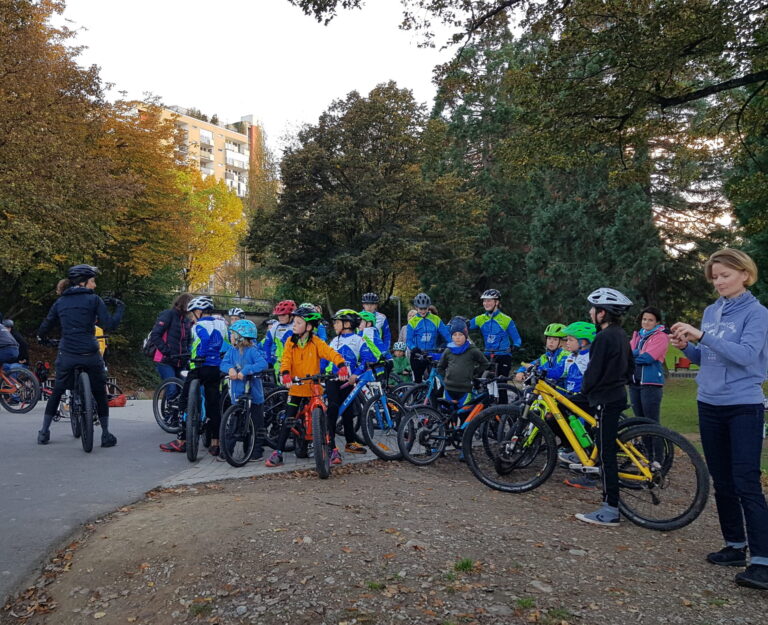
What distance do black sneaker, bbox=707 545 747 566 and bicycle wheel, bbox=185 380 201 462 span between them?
5.36 m

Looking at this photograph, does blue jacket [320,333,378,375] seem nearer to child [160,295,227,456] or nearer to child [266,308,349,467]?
child [266,308,349,467]

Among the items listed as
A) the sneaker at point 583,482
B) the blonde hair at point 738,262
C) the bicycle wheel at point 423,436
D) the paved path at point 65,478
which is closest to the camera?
the blonde hair at point 738,262

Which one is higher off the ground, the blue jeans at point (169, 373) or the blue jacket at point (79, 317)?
the blue jacket at point (79, 317)

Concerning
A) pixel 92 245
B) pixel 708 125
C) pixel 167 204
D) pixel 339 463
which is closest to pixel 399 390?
pixel 339 463

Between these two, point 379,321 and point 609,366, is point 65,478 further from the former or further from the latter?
point 609,366

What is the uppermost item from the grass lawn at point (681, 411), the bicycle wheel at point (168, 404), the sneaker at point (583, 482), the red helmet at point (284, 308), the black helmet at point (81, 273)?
the black helmet at point (81, 273)

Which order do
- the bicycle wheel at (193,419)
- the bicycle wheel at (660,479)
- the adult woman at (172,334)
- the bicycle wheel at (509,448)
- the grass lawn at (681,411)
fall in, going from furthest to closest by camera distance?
the grass lawn at (681,411)
the adult woman at (172,334)
the bicycle wheel at (193,419)
the bicycle wheel at (509,448)
the bicycle wheel at (660,479)

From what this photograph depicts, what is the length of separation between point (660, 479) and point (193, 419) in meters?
4.92

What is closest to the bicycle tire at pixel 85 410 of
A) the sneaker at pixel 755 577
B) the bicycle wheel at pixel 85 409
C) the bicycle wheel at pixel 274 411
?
the bicycle wheel at pixel 85 409

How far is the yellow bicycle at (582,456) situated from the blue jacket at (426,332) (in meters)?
3.24

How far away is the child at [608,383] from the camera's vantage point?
17.9 feet

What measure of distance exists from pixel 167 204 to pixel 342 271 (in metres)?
9.37

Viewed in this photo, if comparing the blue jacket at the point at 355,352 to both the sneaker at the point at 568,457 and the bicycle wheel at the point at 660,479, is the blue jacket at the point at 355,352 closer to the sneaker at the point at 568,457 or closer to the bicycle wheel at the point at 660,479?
the sneaker at the point at 568,457

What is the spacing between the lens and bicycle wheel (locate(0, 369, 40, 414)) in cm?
1192
